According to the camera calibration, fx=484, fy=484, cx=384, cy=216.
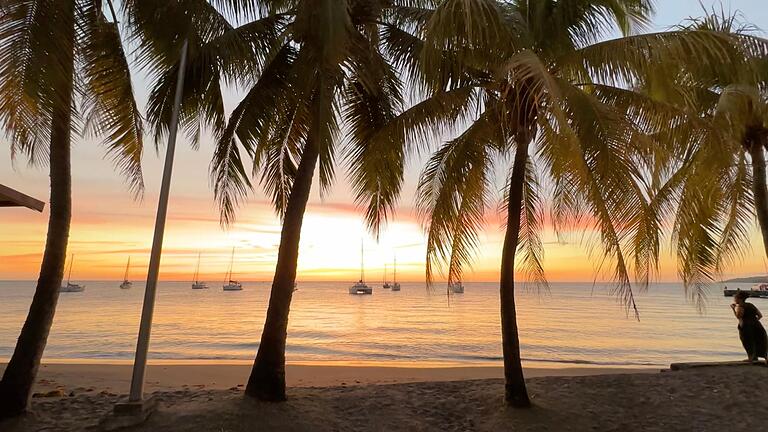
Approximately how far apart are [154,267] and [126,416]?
1.79 metres

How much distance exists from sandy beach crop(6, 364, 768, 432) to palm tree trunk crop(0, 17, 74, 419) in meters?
0.37

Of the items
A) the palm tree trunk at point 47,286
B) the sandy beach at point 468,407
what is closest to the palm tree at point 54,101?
the palm tree trunk at point 47,286

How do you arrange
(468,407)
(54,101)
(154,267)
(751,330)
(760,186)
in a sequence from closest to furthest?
(54,101), (154,267), (468,407), (751,330), (760,186)

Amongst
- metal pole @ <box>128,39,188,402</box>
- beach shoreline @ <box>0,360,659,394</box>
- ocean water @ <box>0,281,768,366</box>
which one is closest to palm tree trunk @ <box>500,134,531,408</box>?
beach shoreline @ <box>0,360,659,394</box>

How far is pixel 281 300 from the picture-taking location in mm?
6984

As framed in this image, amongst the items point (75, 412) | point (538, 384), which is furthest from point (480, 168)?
point (75, 412)

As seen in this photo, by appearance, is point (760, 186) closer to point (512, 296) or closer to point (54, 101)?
point (512, 296)

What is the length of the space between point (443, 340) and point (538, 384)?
18212mm

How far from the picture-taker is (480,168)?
25.2ft

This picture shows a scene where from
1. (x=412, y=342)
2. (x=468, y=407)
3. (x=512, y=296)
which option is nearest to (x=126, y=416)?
(x=468, y=407)

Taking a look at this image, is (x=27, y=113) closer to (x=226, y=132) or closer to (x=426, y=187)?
(x=226, y=132)

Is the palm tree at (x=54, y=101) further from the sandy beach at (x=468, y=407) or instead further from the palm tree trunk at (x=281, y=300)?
the palm tree trunk at (x=281, y=300)

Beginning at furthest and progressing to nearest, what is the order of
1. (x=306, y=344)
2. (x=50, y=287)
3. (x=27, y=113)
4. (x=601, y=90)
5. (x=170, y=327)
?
(x=170, y=327)
(x=306, y=344)
(x=601, y=90)
(x=50, y=287)
(x=27, y=113)

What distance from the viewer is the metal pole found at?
233 inches
